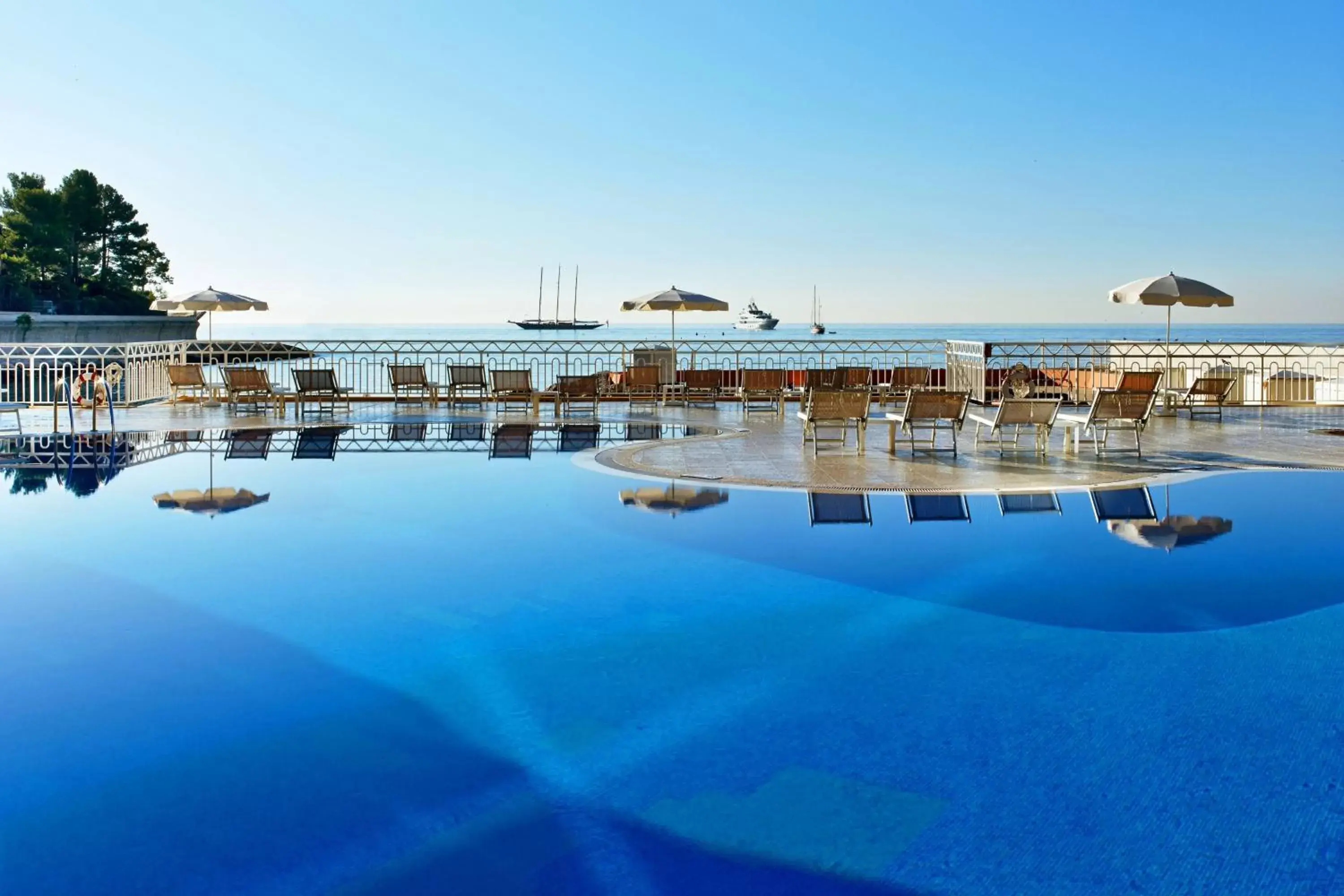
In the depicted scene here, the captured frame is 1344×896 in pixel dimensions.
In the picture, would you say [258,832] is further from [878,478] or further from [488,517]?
[878,478]

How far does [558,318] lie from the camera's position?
10094cm

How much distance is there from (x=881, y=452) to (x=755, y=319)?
349ft

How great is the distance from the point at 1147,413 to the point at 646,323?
13483 cm

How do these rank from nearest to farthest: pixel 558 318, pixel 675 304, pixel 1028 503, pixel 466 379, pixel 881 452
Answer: pixel 1028 503
pixel 881 452
pixel 466 379
pixel 675 304
pixel 558 318

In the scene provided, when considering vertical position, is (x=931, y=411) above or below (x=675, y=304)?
below

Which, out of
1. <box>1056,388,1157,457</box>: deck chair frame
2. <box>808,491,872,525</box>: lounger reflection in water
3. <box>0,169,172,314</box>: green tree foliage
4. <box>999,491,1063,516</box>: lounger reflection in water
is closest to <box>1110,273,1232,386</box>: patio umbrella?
<box>1056,388,1157,457</box>: deck chair frame

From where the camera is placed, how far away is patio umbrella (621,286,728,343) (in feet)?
57.6

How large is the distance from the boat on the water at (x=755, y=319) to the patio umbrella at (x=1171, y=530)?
360ft

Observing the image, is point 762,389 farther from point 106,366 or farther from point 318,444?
point 106,366

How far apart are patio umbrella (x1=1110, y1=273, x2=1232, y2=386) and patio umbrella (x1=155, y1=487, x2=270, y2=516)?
40.2 feet

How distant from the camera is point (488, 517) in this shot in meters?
8.45

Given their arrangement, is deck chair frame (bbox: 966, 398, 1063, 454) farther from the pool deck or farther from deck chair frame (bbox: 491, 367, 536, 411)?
deck chair frame (bbox: 491, 367, 536, 411)

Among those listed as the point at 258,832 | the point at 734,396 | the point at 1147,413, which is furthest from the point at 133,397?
the point at 258,832

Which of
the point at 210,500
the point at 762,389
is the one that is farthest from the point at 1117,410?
the point at 210,500
